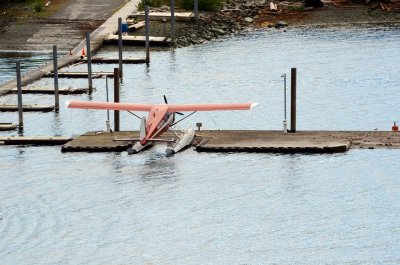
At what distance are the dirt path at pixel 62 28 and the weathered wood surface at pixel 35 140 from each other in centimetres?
3660

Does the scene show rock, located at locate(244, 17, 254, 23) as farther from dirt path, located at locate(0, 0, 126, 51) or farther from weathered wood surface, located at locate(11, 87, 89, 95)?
weathered wood surface, located at locate(11, 87, 89, 95)

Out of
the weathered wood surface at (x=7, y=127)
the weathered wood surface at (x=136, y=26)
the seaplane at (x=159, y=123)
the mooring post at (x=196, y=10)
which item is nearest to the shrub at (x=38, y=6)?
the weathered wood surface at (x=136, y=26)

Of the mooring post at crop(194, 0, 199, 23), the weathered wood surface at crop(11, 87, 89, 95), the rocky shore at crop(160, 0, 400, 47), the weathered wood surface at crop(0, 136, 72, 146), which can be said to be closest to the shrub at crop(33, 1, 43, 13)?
the rocky shore at crop(160, 0, 400, 47)

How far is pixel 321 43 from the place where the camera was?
11769 centimetres

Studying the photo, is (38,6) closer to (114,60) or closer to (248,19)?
(248,19)

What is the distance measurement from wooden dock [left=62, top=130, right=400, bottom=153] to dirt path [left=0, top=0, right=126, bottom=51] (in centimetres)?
4001

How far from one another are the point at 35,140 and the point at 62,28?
43.4 metres

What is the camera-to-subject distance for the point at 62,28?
387 ft

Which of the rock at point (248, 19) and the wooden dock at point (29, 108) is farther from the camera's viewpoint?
the rock at point (248, 19)

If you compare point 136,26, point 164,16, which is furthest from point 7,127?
point 164,16

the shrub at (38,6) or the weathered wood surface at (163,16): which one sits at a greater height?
the shrub at (38,6)

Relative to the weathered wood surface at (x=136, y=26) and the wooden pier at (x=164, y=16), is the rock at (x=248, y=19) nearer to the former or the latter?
the wooden pier at (x=164, y=16)

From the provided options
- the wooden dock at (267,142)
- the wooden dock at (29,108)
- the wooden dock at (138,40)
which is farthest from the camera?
the wooden dock at (138,40)

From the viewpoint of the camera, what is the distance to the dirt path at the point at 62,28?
376 feet
